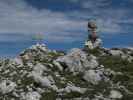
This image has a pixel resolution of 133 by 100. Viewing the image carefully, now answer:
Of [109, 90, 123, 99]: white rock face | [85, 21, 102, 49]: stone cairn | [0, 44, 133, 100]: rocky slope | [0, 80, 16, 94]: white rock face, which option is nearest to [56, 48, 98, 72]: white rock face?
[0, 44, 133, 100]: rocky slope

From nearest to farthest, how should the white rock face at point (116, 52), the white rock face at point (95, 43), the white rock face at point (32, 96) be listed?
the white rock face at point (32, 96), the white rock face at point (116, 52), the white rock face at point (95, 43)

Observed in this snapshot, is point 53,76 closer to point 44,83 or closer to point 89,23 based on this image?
point 44,83

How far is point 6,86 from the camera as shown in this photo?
115 ft

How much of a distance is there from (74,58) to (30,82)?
8379 mm

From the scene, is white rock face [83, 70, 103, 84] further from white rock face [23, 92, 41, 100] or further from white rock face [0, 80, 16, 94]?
white rock face [0, 80, 16, 94]

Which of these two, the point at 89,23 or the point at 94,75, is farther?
the point at 89,23

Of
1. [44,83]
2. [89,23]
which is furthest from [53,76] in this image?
[89,23]

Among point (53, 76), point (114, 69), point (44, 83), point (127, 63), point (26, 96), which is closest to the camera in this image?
point (26, 96)

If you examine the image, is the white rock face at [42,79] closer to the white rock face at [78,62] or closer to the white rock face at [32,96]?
the white rock face at [32,96]

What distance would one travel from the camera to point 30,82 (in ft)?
117

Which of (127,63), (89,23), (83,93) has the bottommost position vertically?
(83,93)

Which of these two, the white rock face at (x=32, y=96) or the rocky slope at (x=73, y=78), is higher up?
the rocky slope at (x=73, y=78)

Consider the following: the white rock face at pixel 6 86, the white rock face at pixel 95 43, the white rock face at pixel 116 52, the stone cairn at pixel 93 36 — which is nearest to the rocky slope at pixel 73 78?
the white rock face at pixel 6 86

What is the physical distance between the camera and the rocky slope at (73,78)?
3219 cm
